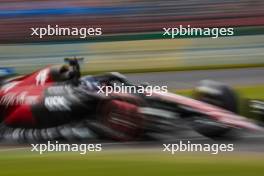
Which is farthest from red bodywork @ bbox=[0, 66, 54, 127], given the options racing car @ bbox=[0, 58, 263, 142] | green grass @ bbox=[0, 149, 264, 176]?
green grass @ bbox=[0, 149, 264, 176]

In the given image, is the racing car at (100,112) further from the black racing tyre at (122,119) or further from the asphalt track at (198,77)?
the asphalt track at (198,77)

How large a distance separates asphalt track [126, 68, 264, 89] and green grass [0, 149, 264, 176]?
492 centimetres

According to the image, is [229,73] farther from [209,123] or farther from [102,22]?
[209,123]

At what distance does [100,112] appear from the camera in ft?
20.7

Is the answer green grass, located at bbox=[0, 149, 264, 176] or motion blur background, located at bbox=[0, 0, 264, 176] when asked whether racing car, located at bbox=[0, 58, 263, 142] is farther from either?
motion blur background, located at bbox=[0, 0, 264, 176]

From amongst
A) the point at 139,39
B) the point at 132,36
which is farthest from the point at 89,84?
the point at 132,36

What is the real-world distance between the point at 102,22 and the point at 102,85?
7.74 metres

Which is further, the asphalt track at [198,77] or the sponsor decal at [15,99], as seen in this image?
the asphalt track at [198,77]

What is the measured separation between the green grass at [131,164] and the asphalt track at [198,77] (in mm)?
4923

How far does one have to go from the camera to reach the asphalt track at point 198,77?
10998 mm

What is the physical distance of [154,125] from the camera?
20.3ft
